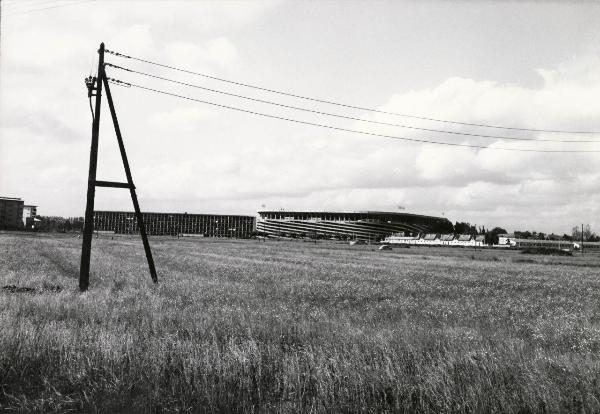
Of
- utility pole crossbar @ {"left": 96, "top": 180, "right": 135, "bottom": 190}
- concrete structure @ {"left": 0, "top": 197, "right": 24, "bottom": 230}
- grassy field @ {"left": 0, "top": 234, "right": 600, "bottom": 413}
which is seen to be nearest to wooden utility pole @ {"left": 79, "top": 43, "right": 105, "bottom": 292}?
utility pole crossbar @ {"left": 96, "top": 180, "right": 135, "bottom": 190}

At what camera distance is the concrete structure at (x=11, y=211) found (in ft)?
612

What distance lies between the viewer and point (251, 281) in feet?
68.3

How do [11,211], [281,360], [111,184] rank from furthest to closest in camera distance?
[11,211] → [111,184] → [281,360]

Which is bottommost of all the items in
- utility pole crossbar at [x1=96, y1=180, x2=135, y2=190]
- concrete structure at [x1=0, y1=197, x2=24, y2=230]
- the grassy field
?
the grassy field

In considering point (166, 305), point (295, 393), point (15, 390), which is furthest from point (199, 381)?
point (166, 305)

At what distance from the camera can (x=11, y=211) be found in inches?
7549

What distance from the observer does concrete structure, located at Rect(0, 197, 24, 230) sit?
186m

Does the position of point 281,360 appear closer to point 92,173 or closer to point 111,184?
point 92,173

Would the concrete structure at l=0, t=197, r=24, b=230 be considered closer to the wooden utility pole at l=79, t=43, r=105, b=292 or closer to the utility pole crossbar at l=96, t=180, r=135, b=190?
the utility pole crossbar at l=96, t=180, r=135, b=190

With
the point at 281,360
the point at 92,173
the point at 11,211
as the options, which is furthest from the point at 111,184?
the point at 11,211

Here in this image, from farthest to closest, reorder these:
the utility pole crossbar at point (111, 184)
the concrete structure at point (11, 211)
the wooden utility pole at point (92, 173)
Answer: the concrete structure at point (11, 211)
the utility pole crossbar at point (111, 184)
the wooden utility pole at point (92, 173)

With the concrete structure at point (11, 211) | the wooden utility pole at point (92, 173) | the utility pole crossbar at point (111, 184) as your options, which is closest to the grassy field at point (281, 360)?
the wooden utility pole at point (92, 173)

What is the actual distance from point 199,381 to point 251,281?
1434cm

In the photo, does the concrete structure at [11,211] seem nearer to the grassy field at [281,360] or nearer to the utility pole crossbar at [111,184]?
the utility pole crossbar at [111,184]
